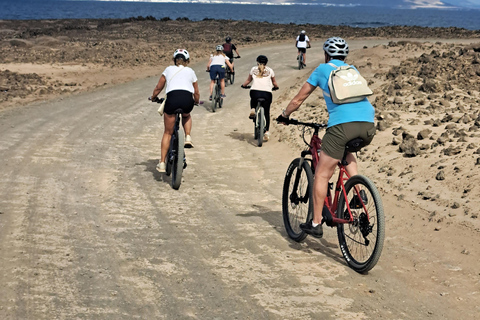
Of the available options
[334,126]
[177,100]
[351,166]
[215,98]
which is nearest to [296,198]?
[351,166]

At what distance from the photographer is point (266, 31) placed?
200 ft

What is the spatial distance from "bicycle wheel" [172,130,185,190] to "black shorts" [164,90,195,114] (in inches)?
16.2

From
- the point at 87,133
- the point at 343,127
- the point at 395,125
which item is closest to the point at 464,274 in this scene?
the point at 343,127

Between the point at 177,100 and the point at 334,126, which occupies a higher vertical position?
the point at 334,126

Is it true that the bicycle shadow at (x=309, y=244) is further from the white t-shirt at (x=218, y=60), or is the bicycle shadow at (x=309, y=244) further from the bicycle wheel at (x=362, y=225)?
the white t-shirt at (x=218, y=60)

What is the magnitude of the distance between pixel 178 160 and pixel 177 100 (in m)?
0.98

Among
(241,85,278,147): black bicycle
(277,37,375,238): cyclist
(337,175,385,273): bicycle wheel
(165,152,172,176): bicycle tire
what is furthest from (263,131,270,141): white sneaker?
(337,175,385,273): bicycle wheel

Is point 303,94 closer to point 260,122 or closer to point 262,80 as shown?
point 260,122

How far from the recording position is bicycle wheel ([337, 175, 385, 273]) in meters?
5.79

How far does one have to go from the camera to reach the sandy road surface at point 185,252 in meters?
5.44

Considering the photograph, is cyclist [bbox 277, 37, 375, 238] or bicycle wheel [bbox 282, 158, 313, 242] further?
bicycle wheel [bbox 282, 158, 313, 242]

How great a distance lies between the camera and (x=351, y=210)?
626 centimetres

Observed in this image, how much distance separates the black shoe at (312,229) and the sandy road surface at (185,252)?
0.28 meters

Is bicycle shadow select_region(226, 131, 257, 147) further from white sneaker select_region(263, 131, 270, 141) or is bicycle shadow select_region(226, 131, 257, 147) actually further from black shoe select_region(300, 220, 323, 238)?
black shoe select_region(300, 220, 323, 238)
